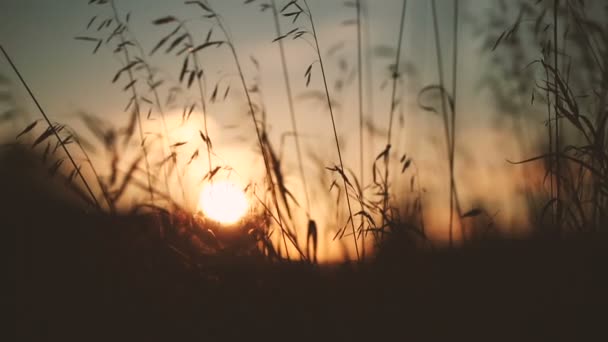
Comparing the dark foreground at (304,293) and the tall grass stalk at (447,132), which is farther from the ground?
the tall grass stalk at (447,132)

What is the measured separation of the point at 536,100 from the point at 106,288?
177 cm

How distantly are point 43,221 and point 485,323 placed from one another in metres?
1.86

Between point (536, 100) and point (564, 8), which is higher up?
point (564, 8)

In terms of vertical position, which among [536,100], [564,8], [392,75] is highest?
[564,8]

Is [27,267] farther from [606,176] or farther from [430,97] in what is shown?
[606,176]

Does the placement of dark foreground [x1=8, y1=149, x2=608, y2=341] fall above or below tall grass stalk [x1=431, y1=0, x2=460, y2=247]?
below

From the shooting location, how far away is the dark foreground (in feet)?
4.97

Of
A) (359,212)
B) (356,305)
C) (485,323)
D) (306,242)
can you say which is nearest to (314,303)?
(356,305)

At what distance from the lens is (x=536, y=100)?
7.32 feet

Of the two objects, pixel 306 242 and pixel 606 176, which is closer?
pixel 606 176

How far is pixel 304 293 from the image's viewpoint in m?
1.76

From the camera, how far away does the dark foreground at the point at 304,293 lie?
152 cm

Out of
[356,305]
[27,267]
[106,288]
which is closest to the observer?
[356,305]

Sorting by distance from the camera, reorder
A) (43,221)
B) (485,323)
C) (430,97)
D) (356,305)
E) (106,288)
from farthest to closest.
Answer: (43,221), (430,97), (106,288), (356,305), (485,323)
